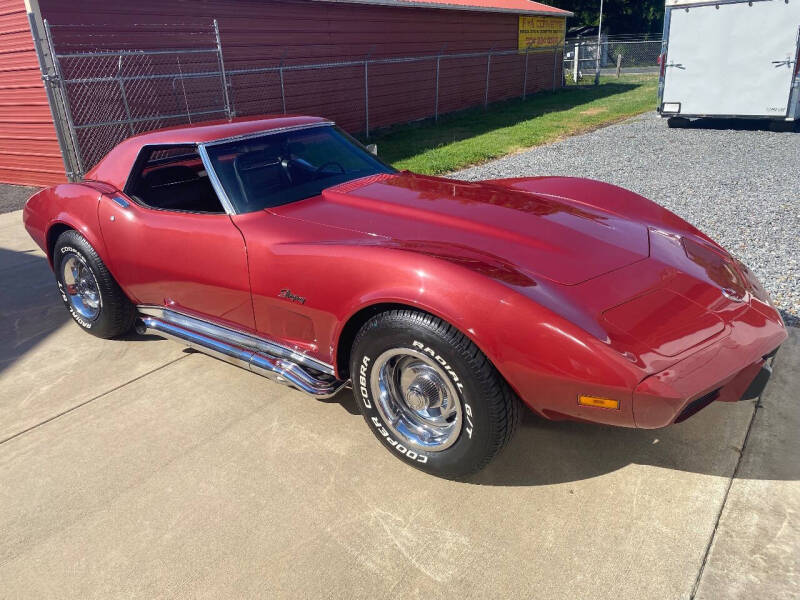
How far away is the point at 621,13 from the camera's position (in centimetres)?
4878

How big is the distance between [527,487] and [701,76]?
1259cm

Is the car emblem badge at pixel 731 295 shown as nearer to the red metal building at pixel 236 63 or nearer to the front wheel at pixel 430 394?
the front wheel at pixel 430 394

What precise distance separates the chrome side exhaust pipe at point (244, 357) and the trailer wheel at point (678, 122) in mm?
12513

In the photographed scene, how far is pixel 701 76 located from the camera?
41.5 ft

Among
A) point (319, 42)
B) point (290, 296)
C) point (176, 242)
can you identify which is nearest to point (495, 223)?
point (290, 296)

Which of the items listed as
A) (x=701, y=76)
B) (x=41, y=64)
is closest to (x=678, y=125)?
(x=701, y=76)

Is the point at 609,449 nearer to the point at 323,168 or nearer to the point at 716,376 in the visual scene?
the point at 716,376

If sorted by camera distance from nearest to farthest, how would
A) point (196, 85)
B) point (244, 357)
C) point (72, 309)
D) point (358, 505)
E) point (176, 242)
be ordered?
point (358, 505) → point (244, 357) → point (176, 242) → point (72, 309) → point (196, 85)

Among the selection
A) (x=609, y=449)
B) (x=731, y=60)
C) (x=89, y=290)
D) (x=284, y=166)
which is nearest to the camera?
(x=609, y=449)

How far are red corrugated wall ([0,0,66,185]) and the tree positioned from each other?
149 ft

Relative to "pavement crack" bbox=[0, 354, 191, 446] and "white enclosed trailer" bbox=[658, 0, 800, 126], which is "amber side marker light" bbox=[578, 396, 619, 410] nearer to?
"pavement crack" bbox=[0, 354, 191, 446]

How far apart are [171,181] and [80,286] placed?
102 cm

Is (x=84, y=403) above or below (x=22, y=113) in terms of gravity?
below

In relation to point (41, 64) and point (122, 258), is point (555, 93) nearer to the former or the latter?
point (41, 64)
